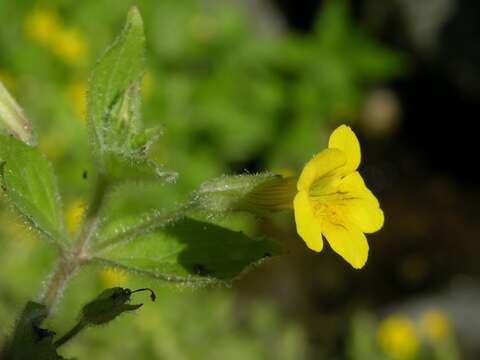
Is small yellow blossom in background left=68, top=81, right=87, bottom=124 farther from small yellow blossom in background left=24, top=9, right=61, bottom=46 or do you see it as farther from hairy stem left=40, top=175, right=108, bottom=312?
hairy stem left=40, top=175, right=108, bottom=312

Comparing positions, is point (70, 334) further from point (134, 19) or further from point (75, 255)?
point (134, 19)

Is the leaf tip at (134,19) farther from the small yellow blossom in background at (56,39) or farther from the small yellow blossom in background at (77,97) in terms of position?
the small yellow blossom in background at (56,39)

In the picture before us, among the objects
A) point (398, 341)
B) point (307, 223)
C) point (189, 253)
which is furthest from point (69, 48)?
point (307, 223)

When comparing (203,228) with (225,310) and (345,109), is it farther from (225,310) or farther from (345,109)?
(345,109)

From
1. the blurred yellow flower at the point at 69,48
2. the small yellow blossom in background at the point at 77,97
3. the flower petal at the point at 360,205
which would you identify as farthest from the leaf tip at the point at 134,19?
the blurred yellow flower at the point at 69,48

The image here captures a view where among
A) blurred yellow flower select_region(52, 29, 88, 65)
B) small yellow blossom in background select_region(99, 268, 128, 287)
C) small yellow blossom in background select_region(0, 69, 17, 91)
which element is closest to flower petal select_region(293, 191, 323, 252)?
small yellow blossom in background select_region(99, 268, 128, 287)

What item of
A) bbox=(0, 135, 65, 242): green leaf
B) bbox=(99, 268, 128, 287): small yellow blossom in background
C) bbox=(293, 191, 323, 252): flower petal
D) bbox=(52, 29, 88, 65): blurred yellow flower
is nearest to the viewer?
bbox=(293, 191, 323, 252): flower petal

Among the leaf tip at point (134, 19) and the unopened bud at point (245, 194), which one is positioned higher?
the leaf tip at point (134, 19)

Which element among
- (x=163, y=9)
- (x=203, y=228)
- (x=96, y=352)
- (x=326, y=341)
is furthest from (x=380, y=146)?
(x=203, y=228)
